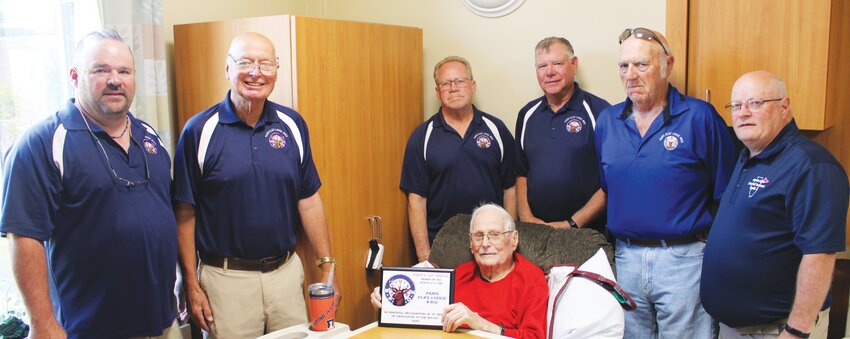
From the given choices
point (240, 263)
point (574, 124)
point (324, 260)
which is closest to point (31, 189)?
point (240, 263)

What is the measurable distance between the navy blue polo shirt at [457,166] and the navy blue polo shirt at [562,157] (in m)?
0.13

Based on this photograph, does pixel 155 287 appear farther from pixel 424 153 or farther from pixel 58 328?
pixel 424 153

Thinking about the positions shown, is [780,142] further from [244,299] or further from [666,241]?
[244,299]

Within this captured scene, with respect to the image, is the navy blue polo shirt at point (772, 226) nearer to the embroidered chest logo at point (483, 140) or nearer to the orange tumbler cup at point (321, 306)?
the embroidered chest logo at point (483, 140)

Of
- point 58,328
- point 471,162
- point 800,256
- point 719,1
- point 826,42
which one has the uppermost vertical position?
point 719,1

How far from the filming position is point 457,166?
3150mm

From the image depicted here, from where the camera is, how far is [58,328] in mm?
1947

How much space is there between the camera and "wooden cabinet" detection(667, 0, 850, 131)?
8.07ft

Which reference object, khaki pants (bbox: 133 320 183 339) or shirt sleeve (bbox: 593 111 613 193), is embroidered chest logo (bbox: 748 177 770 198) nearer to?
shirt sleeve (bbox: 593 111 613 193)

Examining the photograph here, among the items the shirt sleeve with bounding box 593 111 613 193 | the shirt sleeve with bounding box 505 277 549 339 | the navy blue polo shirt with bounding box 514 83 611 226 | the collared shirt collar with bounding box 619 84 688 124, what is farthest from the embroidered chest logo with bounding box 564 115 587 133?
the shirt sleeve with bounding box 505 277 549 339

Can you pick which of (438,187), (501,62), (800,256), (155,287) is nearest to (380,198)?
(438,187)

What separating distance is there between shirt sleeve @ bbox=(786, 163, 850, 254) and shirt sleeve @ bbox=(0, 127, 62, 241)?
2.21 meters

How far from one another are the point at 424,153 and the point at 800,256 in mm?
1665

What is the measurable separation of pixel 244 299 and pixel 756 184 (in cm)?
184
